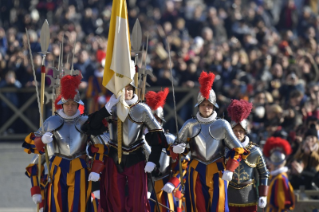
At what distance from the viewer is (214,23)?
1844 centimetres

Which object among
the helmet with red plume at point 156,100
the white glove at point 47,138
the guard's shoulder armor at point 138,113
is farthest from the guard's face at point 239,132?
the white glove at point 47,138

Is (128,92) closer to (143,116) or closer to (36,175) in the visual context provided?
(143,116)

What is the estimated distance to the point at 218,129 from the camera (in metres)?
9.14

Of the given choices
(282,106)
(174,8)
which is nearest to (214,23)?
(174,8)

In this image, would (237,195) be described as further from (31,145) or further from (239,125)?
(31,145)

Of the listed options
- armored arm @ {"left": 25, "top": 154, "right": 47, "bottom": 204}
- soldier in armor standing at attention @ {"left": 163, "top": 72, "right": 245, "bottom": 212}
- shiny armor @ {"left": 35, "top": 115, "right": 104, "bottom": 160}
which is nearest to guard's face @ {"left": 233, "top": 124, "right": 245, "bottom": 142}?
soldier in armor standing at attention @ {"left": 163, "top": 72, "right": 245, "bottom": 212}

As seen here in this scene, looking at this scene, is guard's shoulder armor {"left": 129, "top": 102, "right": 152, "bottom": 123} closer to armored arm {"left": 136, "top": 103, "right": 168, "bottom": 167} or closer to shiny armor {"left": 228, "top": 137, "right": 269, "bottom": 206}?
armored arm {"left": 136, "top": 103, "right": 168, "bottom": 167}

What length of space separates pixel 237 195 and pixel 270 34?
9037 mm

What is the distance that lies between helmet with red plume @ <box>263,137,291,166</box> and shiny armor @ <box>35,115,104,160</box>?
270cm

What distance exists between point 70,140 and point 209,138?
4.86 feet

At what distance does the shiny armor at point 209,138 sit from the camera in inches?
360

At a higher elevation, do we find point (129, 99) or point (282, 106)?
point (129, 99)

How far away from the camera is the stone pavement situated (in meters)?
12.9

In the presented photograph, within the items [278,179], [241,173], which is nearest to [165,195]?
[241,173]
